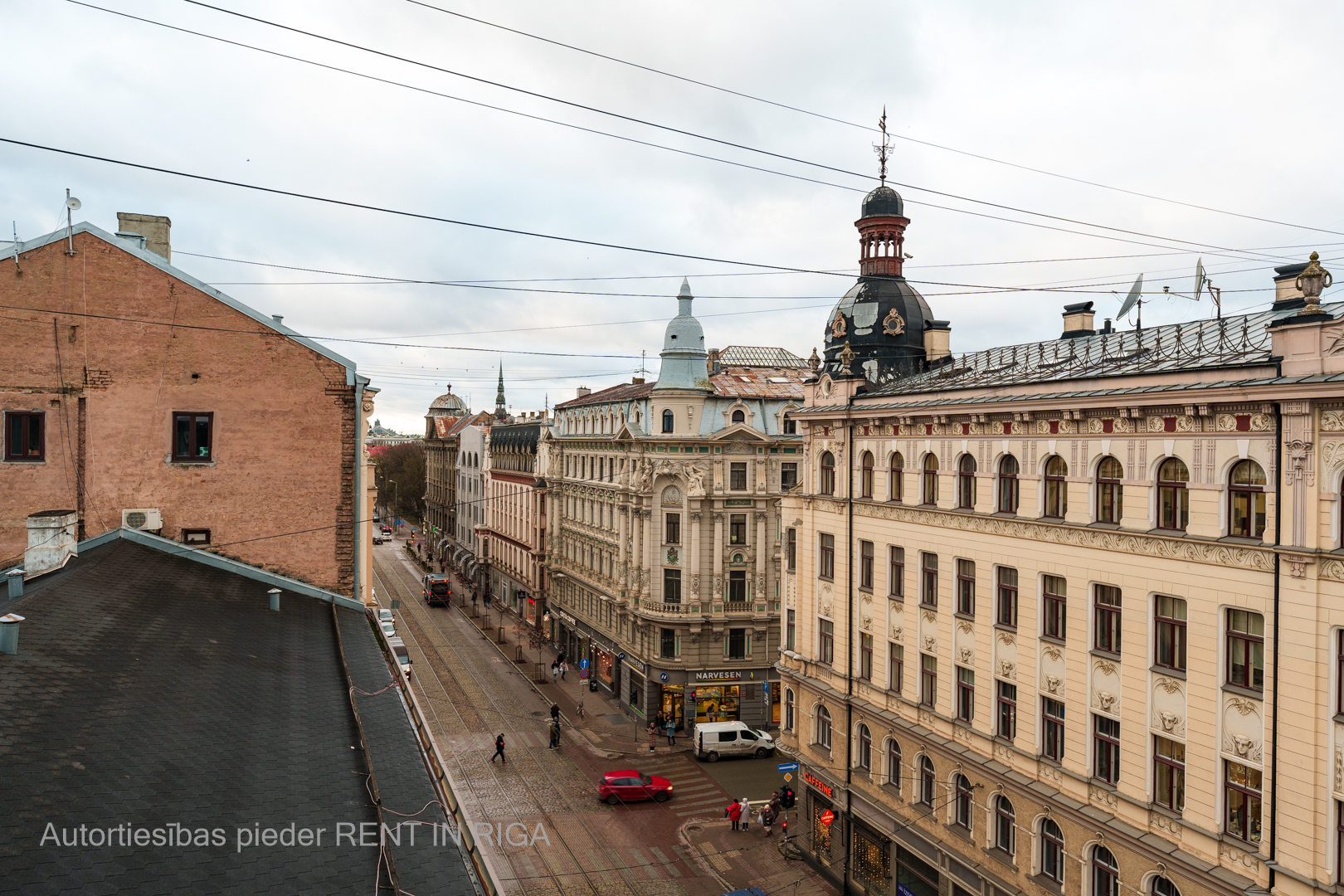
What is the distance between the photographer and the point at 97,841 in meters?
8.52

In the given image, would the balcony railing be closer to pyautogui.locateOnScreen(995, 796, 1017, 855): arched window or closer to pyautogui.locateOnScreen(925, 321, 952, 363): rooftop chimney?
pyautogui.locateOnScreen(925, 321, 952, 363): rooftop chimney

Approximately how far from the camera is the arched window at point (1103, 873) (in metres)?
19.2

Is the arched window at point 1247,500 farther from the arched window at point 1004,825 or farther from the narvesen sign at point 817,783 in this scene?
the narvesen sign at point 817,783

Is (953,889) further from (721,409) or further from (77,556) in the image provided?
(721,409)

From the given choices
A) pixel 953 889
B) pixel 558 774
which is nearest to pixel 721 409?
pixel 558 774

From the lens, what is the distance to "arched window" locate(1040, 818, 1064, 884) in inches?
818

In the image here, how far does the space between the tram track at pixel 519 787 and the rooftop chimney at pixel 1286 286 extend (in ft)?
78.4

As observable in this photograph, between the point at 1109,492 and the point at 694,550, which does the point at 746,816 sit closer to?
the point at 694,550

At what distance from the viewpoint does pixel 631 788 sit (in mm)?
35531

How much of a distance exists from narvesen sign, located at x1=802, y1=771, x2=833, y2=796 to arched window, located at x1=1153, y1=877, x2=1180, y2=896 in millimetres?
12749

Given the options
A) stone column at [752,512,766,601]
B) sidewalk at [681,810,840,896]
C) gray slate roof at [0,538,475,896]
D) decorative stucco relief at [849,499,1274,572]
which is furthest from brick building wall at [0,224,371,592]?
stone column at [752,512,766,601]

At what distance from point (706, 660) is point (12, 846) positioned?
1562 inches

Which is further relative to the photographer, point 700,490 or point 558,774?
point 700,490

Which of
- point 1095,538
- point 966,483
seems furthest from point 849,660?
point 1095,538
